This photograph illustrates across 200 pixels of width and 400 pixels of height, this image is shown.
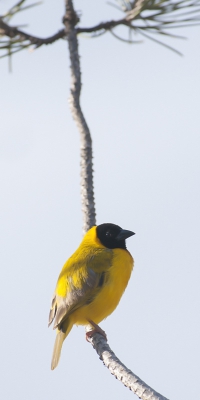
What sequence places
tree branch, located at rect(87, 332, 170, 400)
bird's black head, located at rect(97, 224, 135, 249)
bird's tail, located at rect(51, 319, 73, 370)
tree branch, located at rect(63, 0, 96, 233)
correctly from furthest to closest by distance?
1. bird's black head, located at rect(97, 224, 135, 249)
2. bird's tail, located at rect(51, 319, 73, 370)
3. tree branch, located at rect(63, 0, 96, 233)
4. tree branch, located at rect(87, 332, 170, 400)

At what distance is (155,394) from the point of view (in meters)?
2.89

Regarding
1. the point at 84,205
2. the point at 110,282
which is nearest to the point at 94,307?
the point at 110,282

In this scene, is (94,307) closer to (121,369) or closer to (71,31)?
(121,369)

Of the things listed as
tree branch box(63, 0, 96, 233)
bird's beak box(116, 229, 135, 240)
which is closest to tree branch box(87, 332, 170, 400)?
tree branch box(63, 0, 96, 233)

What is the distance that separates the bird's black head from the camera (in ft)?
18.2

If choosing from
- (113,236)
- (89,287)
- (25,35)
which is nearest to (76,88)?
(25,35)

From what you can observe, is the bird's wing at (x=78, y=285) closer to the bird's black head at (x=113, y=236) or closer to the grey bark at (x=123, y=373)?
the bird's black head at (x=113, y=236)

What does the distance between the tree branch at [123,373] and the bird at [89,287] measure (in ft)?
2.08

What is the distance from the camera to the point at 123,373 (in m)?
3.36

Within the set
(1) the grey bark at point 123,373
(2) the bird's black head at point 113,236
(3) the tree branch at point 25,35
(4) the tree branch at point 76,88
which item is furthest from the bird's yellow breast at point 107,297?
(3) the tree branch at point 25,35

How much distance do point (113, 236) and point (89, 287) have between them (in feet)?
2.21

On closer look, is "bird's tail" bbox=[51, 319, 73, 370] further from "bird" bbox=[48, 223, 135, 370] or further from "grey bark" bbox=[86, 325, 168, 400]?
"grey bark" bbox=[86, 325, 168, 400]

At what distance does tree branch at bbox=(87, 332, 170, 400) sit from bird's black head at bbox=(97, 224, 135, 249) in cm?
122

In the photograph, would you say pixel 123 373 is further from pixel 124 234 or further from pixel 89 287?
pixel 124 234
